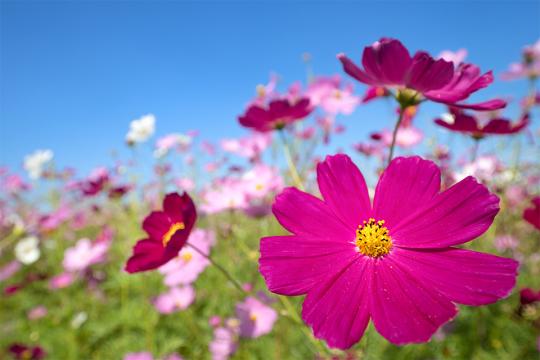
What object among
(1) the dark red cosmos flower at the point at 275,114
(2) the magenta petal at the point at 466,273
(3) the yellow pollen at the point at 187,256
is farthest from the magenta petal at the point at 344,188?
(3) the yellow pollen at the point at 187,256

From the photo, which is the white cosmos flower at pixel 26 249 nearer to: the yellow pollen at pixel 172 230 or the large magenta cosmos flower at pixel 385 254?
the yellow pollen at pixel 172 230

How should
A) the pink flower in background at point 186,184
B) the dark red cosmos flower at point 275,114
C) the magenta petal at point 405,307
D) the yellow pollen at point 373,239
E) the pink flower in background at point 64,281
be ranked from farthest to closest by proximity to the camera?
the pink flower in background at point 186,184 < the pink flower in background at point 64,281 < the dark red cosmos flower at point 275,114 < the yellow pollen at point 373,239 < the magenta petal at point 405,307

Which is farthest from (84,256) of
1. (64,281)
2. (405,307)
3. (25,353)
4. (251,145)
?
(405,307)

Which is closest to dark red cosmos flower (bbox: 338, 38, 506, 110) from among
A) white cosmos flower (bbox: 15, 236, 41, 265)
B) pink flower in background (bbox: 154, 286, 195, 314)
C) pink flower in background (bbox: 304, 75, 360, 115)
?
pink flower in background (bbox: 304, 75, 360, 115)

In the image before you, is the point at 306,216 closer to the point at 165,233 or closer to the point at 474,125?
the point at 165,233

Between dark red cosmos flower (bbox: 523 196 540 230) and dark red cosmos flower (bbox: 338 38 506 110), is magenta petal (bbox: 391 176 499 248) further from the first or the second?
dark red cosmos flower (bbox: 523 196 540 230)

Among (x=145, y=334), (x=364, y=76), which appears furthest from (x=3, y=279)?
(x=364, y=76)
